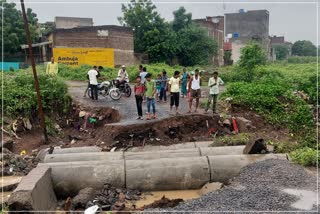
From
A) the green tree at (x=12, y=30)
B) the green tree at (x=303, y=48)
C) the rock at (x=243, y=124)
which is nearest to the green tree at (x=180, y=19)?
the green tree at (x=12, y=30)

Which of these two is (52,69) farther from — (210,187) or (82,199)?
(210,187)

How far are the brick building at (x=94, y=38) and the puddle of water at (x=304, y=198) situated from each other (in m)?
26.2

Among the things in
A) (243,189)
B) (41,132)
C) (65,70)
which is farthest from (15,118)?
(65,70)

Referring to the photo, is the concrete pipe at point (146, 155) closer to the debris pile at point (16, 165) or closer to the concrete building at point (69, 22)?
→ the debris pile at point (16, 165)

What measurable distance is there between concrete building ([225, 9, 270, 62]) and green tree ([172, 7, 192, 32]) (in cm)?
1127

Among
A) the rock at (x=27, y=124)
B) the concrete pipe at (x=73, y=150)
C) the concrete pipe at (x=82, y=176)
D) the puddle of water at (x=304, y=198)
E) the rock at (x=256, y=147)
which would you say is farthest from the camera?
the rock at (x=27, y=124)

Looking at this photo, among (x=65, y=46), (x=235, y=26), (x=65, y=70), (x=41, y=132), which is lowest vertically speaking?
(x=41, y=132)

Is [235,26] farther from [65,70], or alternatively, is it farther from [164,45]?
[65,70]

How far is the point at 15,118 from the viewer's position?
1388cm

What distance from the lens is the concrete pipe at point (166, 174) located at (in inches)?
320

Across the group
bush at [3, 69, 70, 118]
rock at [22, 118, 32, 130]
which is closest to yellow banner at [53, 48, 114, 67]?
bush at [3, 69, 70, 118]

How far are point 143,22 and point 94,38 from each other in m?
6.59

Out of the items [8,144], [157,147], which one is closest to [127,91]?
[157,147]

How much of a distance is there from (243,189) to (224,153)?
2.53 metres
